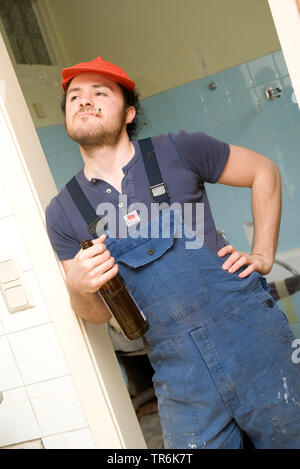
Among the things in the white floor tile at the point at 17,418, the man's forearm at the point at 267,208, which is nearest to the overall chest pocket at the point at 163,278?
the man's forearm at the point at 267,208

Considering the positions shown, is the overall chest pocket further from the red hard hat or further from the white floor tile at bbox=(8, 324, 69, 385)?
the red hard hat

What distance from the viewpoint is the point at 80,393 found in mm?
1525

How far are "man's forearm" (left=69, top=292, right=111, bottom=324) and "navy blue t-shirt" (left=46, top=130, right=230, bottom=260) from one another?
13 centimetres

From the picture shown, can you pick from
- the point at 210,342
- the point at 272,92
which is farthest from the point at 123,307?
the point at 272,92

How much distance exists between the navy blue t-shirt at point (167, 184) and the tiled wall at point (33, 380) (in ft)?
0.49

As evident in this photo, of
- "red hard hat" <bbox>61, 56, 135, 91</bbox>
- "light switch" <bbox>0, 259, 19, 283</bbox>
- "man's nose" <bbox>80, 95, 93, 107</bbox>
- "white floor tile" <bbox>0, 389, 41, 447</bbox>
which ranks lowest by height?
"white floor tile" <bbox>0, 389, 41, 447</bbox>

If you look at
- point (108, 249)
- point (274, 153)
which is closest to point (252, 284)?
point (108, 249)

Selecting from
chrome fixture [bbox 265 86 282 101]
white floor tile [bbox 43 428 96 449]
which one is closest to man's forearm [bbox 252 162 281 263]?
white floor tile [bbox 43 428 96 449]

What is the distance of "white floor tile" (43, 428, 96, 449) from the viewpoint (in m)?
1.55

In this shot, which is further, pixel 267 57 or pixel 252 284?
pixel 267 57
